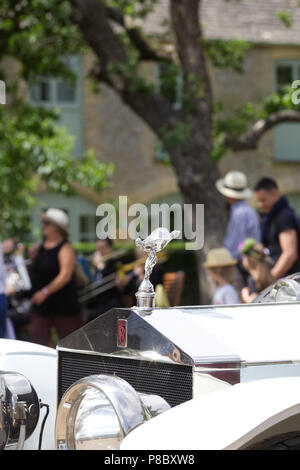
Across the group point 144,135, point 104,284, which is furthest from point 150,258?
point 144,135

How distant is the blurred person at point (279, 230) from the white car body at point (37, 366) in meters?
3.08

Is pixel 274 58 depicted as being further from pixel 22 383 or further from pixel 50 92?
pixel 22 383

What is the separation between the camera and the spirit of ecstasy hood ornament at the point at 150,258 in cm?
305

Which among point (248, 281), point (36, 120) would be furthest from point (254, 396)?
point (36, 120)

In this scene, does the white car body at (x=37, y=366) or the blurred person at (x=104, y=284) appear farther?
the blurred person at (x=104, y=284)

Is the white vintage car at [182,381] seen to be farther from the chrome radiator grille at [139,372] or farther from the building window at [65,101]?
the building window at [65,101]

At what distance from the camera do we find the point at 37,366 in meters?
3.73

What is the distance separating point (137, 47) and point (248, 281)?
5.55 meters

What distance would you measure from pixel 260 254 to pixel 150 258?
10.6 feet

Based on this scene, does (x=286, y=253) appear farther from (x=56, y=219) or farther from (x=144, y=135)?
(x=144, y=135)

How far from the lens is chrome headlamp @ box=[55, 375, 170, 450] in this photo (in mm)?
2619

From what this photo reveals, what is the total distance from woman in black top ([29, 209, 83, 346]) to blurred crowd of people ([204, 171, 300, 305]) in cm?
161

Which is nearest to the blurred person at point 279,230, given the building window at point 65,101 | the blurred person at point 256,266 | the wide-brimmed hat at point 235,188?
the blurred person at point 256,266

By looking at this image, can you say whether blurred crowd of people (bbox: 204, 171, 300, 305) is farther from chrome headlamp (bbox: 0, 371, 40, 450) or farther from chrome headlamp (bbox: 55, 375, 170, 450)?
chrome headlamp (bbox: 55, 375, 170, 450)
